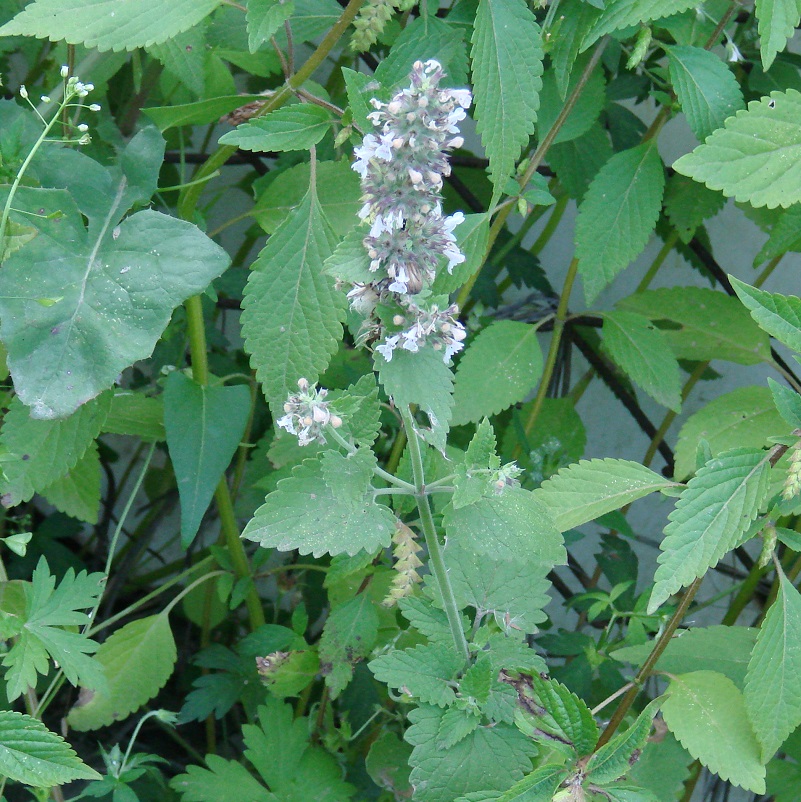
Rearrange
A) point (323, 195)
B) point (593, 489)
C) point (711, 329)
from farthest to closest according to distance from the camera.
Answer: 1. point (711, 329)
2. point (323, 195)
3. point (593, 489)

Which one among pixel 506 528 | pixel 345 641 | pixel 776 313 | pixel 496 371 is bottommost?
pixel 345 641

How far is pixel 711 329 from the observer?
51.1 inches

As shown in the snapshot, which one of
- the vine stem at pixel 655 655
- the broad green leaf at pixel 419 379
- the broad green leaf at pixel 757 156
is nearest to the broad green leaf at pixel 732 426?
the vine stem at pixel 655 655

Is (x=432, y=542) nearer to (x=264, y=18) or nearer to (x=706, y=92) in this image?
(x=264, y=18)

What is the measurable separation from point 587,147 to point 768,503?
2.16 feet

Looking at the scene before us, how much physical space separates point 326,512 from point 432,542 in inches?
4.4

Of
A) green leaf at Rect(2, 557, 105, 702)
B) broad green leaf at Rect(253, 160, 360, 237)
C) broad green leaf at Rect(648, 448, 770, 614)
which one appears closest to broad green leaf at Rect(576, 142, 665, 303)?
broad green leaf at Rect(253, 160, 360, 237)

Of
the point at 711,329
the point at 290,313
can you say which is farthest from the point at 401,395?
the point at 711,329

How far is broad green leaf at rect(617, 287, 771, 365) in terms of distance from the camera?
129 cm

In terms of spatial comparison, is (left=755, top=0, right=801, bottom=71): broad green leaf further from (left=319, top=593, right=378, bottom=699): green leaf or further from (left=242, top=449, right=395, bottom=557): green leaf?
(left=319, top=593, right=378, bottom=699): green leaf

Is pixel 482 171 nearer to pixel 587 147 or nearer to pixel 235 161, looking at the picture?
pixel 587 147

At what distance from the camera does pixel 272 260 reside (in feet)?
3.16

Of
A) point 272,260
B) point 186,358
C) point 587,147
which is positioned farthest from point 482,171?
point 272,260

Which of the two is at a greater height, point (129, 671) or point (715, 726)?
point (715, 726)
